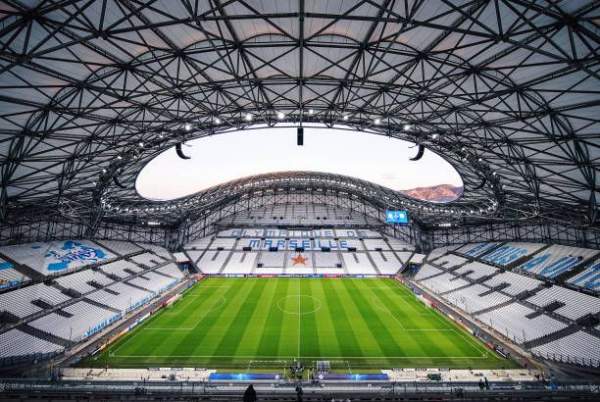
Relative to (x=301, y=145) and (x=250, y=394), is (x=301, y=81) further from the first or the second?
(x=250, y=394)

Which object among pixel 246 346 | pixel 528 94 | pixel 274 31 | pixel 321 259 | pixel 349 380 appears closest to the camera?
pixel 274 31

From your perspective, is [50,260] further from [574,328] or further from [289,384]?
[574,328]

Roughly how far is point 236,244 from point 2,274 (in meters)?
39.1

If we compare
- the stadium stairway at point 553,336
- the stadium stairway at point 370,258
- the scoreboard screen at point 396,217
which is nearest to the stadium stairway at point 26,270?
the scoreboard screen at point 396,217

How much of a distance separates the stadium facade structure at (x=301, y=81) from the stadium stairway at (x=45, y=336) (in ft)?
38.3

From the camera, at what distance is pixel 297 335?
2669cm

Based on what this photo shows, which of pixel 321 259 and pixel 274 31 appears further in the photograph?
pixel 321 259

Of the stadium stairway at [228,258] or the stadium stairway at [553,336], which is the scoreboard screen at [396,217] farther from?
the stadium stairway at [228,258]

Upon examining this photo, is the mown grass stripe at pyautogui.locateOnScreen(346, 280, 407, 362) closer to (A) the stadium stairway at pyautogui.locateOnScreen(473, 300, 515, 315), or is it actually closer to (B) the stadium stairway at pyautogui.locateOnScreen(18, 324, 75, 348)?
(A) the stadium stairway at pyautogui.locateOnScreen(473, 300, 515, 315)

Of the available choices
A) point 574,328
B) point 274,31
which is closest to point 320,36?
point 274,31

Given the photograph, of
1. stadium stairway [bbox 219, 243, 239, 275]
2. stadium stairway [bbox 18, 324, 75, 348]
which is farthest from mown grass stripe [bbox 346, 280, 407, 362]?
stadium stairway [bbox 18, 324, 75, 348]

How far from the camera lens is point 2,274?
95.2 feet

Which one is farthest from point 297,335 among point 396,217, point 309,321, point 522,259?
point 522,259

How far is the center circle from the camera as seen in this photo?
33622 millimetres
